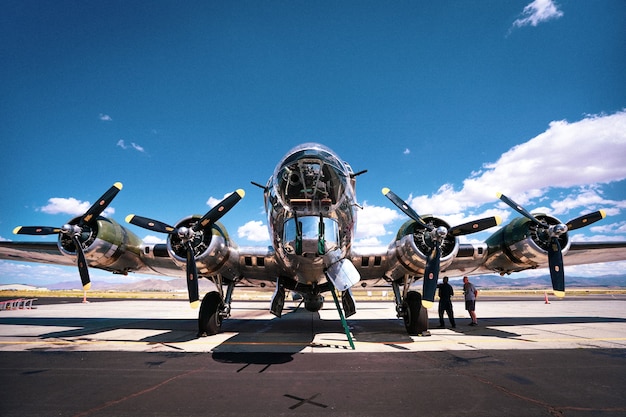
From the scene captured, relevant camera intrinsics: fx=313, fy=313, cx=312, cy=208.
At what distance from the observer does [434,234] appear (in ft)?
30.5

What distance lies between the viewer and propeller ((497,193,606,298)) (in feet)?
32.3

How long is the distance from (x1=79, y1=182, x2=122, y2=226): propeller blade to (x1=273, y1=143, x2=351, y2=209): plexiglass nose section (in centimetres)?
630

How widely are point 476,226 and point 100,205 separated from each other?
11.9 metres

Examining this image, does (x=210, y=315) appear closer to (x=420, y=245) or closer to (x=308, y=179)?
(x=308, y=179)

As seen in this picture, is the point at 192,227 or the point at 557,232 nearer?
the point at 192,227

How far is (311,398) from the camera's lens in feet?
14.3

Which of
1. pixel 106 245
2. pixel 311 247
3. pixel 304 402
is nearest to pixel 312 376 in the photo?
pixel 304 402

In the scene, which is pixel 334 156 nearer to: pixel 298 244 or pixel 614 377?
pixel 298 244

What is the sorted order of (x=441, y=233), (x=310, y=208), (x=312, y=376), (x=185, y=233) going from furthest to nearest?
(x=441, y=233) < (x=185, y=233) < (x=310, y=208) < (x=312, y=376)

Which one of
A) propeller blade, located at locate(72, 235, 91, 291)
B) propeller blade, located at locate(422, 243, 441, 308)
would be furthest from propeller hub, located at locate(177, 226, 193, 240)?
propeller blade, located at locate(422, 243, 441, 308)

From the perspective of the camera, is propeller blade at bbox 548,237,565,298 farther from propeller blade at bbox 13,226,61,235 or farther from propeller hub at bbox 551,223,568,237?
propeller blade at bbox 13,226,61,235

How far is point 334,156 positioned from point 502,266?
8467 mm

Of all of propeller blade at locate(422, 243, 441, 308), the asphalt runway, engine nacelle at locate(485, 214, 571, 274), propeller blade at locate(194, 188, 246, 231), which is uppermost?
propeller blade at locate(194, 188, 246, 231)

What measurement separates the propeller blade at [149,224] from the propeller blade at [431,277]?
25.1ft
